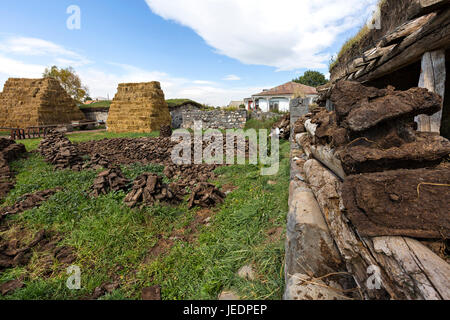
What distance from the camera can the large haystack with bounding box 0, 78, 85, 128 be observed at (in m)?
19.7

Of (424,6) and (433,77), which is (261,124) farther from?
(424,6)

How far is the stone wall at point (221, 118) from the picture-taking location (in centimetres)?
1630

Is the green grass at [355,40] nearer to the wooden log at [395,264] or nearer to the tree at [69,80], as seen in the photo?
the wooden log at [395,264]

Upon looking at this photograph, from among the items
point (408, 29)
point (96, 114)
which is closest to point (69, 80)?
point (96, 114)

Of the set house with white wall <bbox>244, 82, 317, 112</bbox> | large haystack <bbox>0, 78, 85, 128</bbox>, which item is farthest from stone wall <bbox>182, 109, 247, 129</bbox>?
house with white wall <bbox>244, 82, 317, 112</bbox>

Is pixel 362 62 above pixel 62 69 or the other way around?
the other way around

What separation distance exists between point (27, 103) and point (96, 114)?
6449 mm

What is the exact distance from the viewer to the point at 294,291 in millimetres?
1516

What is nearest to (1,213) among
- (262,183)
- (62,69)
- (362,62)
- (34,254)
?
(34,254)

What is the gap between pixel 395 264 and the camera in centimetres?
110

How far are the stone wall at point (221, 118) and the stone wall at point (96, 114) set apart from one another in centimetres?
1434

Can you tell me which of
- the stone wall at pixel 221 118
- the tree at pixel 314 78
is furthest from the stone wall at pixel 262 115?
the tree at pixel 314 78
